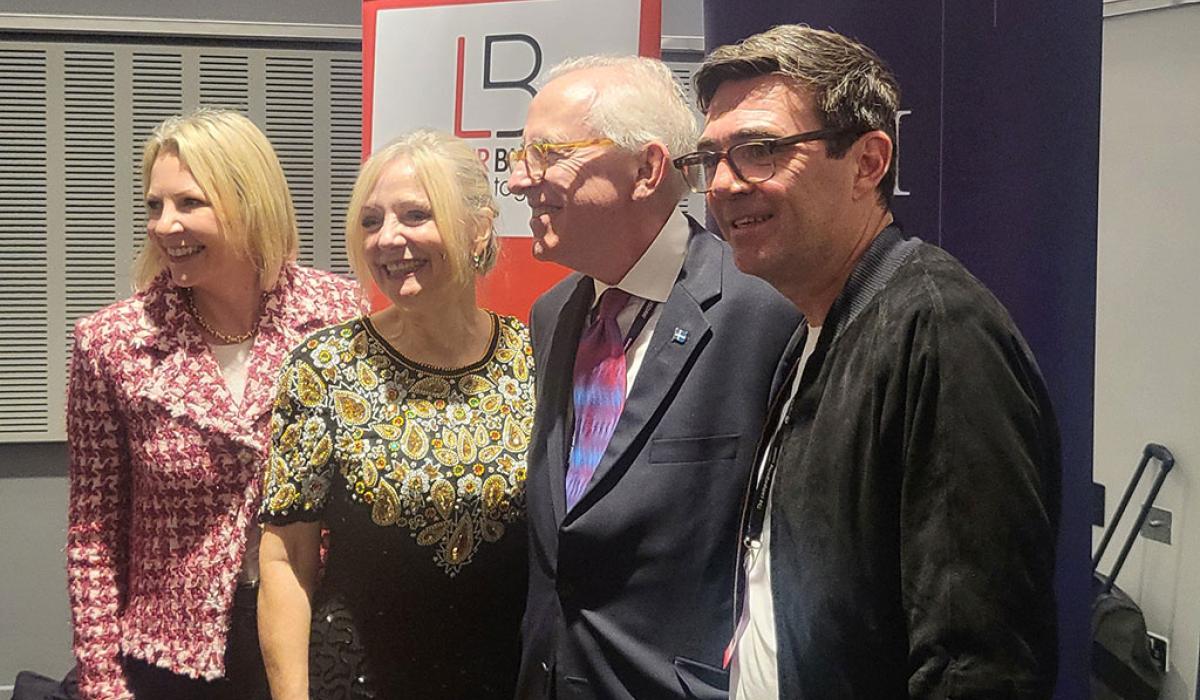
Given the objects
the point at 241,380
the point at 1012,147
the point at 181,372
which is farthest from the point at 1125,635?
the point at 181,372

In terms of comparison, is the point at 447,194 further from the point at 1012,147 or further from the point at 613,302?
the point at 1012,147

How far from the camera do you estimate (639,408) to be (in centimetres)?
162

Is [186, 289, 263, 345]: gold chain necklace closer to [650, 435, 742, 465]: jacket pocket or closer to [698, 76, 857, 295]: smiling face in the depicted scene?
[650, 435, 742, 465]: jacket pocket

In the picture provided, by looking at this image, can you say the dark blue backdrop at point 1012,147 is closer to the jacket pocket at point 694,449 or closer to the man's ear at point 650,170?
the man's ear at point 650,170

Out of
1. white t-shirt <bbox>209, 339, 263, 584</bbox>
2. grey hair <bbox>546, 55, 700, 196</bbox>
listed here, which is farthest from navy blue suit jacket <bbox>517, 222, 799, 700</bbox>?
white t-shirt <bbox>209, 339, 263, 584</bbox>

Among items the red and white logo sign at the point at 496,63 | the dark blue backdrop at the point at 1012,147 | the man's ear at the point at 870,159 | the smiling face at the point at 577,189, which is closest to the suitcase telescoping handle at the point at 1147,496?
the dark blue backdrop at the point at 1012,147

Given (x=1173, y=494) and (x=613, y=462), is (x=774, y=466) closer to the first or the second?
(x=613, y=462)

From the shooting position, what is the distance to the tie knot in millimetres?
→ 1766

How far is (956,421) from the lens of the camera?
3.66ft

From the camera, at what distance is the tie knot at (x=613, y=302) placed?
1.77m

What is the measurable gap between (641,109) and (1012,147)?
65 cm

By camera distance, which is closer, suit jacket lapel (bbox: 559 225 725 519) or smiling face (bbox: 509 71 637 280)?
suit jacket lapel (bbox: 559 225 725 519)

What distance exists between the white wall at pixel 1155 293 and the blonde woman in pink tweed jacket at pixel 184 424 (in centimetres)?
251

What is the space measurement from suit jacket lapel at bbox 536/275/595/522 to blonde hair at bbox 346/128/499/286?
0.19m
